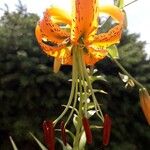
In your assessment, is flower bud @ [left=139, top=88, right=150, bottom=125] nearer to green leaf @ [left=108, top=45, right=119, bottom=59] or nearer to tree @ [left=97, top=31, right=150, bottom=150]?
green leaf @ [left=108, top=45, right=119, bottom=59]

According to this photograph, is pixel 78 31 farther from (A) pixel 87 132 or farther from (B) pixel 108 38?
(A) pixel 87 132

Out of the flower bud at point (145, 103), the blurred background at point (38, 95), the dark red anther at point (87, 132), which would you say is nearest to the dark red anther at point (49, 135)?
the dark red anther at point (87, 132)

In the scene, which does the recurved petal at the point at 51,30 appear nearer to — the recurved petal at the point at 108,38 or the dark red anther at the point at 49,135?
the recurved petal at the point at 108,38

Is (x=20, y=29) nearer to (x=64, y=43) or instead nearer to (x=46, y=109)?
(x=46, y=109)

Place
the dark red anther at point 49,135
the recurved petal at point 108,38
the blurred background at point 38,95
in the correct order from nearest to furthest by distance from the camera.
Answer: the dark red anther at point 49,135 → the recurved petal at point 108,38 → the blurred background at point 38,95

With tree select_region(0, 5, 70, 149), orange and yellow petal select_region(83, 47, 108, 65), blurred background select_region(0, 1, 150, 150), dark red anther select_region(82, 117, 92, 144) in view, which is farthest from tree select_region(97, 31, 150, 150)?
dark red anther select_region(82, 117, 92, 144)
